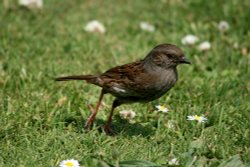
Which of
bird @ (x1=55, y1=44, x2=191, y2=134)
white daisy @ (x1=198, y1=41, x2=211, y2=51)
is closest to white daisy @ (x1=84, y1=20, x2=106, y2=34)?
white daisy @ (x1=198, y1=41, x2=211, y2=51)

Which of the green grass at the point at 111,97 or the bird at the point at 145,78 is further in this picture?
the bird at the point at 145,78

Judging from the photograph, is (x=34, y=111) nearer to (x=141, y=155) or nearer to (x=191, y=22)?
(x=141, y=155)

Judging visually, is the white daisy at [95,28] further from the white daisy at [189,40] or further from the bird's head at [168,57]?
the bird's head at [168,57]

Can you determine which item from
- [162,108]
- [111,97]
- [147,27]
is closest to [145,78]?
[162,108]

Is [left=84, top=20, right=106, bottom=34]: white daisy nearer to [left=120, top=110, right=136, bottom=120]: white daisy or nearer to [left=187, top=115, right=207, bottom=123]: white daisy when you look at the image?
[left=120, top=110, right=136, bottom=120]: white daisy

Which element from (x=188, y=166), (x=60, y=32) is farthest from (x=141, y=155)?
(x=60, y=32)

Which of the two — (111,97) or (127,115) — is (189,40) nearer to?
(111,97)

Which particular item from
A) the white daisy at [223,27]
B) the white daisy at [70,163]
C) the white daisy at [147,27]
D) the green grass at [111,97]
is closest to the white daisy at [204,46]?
the green grass at [111,97]
